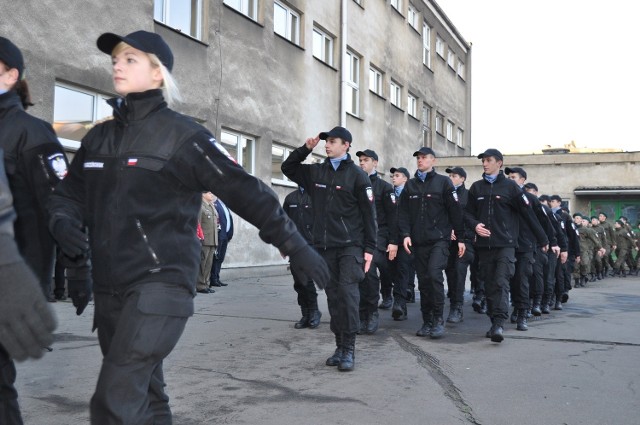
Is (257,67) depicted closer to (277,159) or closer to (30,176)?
(277,159)

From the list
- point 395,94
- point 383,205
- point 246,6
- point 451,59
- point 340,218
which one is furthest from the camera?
point 451,59

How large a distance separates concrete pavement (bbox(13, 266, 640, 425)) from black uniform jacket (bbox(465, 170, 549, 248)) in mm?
1128

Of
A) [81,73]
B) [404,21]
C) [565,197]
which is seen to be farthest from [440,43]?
[81,73]

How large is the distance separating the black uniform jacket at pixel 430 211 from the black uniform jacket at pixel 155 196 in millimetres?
5444

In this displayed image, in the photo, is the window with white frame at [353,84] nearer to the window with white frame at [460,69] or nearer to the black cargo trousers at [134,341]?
the window with white frame at [460,69]

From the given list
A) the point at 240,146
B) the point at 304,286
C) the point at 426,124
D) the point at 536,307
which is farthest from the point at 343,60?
the point at 304,286

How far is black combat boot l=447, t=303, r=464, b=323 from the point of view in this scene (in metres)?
9.34

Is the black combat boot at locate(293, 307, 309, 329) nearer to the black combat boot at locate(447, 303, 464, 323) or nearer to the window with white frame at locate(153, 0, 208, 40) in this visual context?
the black combat boot at locate(447, 303, 464, 323)

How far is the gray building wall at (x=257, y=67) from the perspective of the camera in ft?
35.1

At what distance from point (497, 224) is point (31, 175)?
6053mm

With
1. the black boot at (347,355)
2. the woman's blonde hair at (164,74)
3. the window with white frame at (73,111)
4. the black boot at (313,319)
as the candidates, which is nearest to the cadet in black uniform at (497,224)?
the black boot at (313,319)

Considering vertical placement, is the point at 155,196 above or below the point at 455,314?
above

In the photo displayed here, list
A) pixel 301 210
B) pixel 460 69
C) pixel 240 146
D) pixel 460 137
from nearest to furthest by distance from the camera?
pixel 301 210, pixel 240 146, pixel 460 69, pixel 460 137

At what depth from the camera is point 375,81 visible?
81.9 ft
